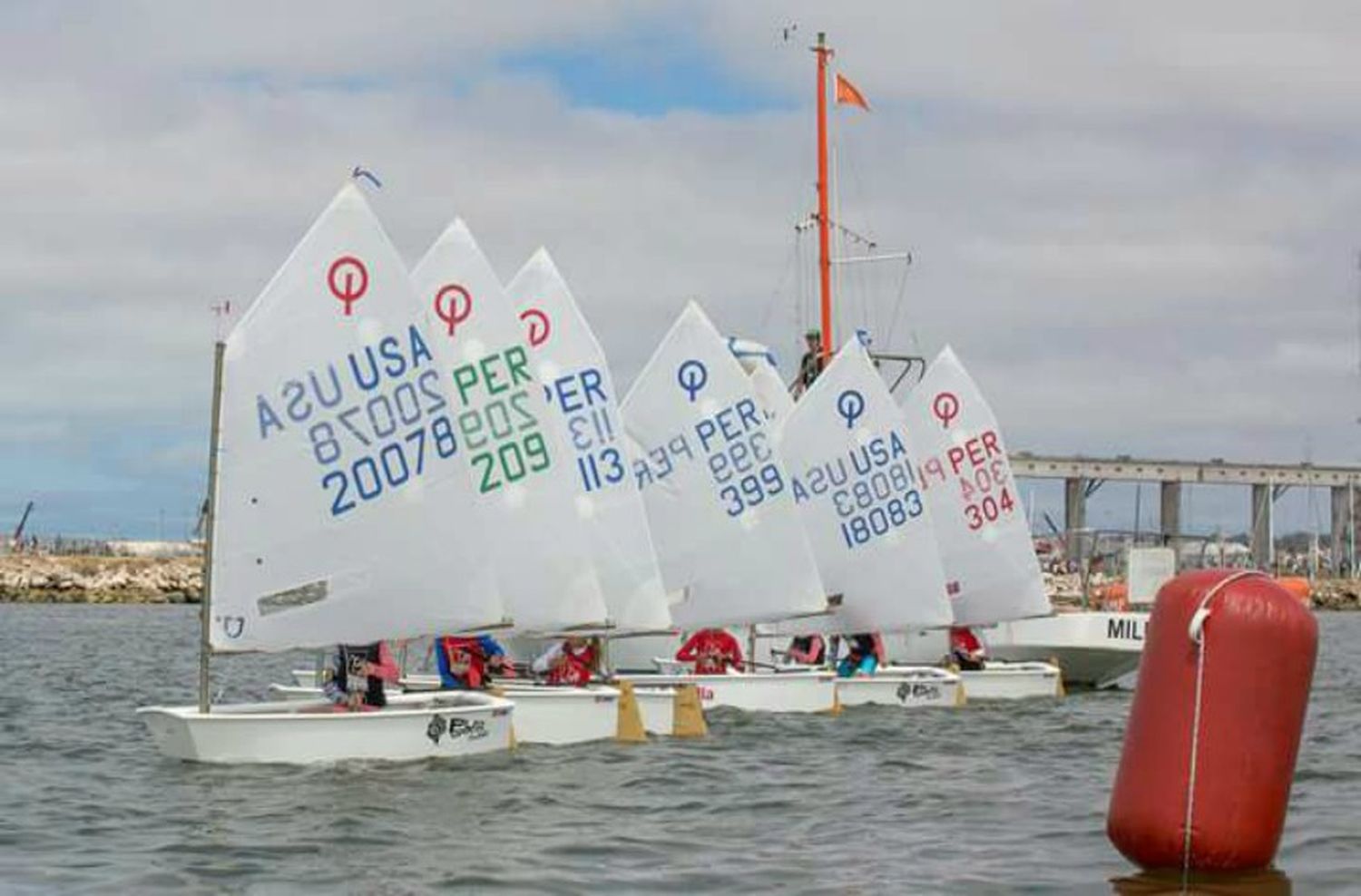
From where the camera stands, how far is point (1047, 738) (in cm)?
2686

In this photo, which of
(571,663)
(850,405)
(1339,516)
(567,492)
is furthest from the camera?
(1339,516)

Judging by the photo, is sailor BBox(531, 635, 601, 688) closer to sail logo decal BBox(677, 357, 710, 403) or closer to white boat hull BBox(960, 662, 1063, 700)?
sail logo decal BBox(677, 357, 710, 403)

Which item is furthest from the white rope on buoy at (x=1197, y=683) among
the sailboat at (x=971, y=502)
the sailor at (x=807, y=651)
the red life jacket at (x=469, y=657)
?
the sailboat at (x=971, y=502)

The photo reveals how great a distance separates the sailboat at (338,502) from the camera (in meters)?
21.0

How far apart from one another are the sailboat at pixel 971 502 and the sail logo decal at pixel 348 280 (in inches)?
658

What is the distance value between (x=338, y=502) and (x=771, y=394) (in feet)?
55.6

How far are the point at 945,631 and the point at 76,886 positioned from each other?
85.1 ft

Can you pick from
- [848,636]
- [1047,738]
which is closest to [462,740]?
[1047,738]

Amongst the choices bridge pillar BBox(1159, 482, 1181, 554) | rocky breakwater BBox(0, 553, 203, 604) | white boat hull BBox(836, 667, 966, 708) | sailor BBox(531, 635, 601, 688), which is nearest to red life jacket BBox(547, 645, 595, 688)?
sailor BBox(531, 635, 601, 688)

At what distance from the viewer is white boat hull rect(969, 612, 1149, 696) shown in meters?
37.9

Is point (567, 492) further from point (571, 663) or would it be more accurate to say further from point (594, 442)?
point (571, 663)

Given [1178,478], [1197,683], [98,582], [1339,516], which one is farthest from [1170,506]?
[1197,683]

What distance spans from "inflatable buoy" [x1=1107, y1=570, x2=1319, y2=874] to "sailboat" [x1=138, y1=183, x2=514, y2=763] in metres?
9.16

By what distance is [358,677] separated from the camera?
22000mm
